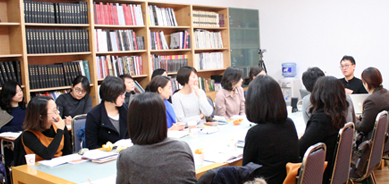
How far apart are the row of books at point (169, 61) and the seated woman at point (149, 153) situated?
4.02 meters

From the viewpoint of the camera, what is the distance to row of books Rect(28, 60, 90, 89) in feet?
15.0

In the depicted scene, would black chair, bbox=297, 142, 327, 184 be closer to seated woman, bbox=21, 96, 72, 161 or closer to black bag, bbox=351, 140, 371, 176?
black bag, bbox=351, 140, 371, 176

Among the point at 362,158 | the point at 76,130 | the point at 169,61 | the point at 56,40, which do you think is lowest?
the point at 362,158

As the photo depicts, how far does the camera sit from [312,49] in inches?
261

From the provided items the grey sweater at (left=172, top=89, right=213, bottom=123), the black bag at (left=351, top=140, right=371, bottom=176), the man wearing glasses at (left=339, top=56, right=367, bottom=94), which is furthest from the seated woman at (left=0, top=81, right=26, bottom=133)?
the man wearing glasses at (left=339, top=56, right=367, bottom=94)

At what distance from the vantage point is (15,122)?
416cm

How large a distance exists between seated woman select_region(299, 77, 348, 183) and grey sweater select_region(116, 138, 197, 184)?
117 centimetres

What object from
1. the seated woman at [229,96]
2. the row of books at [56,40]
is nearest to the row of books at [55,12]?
the row of books at [56,40]

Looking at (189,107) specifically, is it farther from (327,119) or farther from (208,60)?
(208,60)

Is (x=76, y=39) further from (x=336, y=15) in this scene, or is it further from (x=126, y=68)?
(x=336, y=15)

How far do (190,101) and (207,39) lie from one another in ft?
8.70

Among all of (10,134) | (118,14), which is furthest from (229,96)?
(10,134)

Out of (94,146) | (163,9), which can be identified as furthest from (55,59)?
(94,146)

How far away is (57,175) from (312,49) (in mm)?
5583
